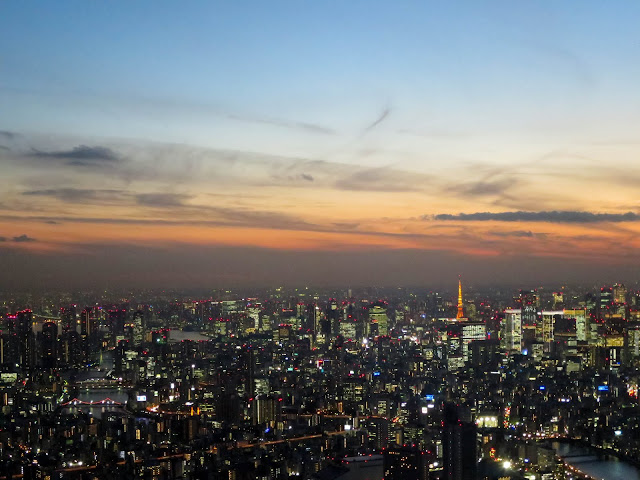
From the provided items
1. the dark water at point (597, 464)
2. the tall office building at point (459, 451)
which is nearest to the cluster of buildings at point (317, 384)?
the tall office building at point (459, 451)

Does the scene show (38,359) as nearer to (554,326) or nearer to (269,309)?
(269,309)

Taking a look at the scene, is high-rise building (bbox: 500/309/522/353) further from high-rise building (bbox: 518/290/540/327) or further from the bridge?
the bridge

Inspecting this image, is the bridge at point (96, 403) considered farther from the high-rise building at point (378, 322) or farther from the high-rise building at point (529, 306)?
the high-rise building at point (529, 306)

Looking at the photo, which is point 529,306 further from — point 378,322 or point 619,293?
point 378,322

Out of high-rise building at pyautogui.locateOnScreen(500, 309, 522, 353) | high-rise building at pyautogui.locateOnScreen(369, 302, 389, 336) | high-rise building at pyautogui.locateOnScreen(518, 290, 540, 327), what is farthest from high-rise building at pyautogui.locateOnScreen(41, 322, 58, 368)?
high-rise building at pyautogui.locateOnScreen(500, 309, 522, 353)

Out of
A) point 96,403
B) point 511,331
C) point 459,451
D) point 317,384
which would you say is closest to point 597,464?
point 459,451

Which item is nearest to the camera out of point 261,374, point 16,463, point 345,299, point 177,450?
point 16,463

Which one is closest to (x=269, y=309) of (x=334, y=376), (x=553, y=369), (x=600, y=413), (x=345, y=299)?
(x=345, y=299)
